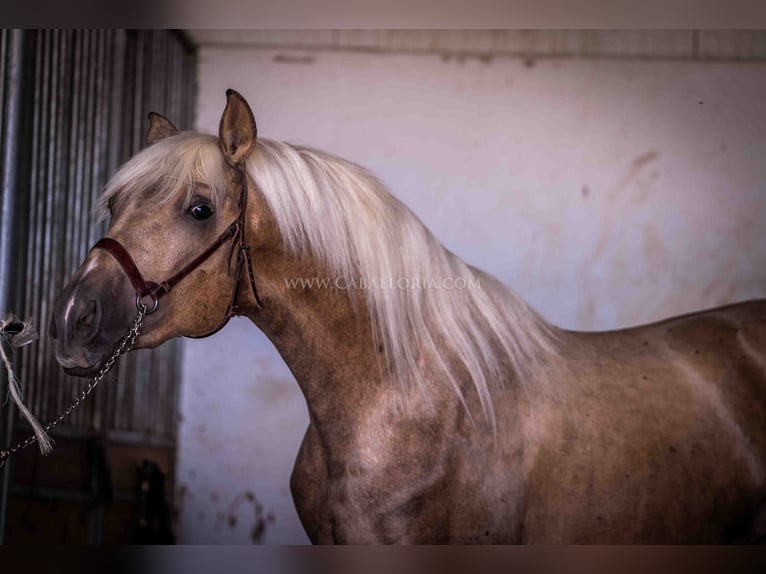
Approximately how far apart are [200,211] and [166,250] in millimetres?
139

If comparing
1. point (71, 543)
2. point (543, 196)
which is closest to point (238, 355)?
point (71, 543)

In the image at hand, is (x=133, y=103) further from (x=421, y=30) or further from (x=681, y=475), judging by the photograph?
(x=681, y=475)

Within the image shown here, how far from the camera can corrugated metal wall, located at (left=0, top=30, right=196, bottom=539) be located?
10.5 ft

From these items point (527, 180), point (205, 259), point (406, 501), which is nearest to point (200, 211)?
point (205, 259)

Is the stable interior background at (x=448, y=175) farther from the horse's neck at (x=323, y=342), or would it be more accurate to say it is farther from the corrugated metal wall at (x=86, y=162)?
the horse's neck at (x=323, y=342)

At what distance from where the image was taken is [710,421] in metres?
2.68

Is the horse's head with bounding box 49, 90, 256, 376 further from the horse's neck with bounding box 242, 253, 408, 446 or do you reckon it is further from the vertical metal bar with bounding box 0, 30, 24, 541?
the vertical metal bar with bounding box 0, 30, 24, 541

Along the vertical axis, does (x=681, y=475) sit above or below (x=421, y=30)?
below

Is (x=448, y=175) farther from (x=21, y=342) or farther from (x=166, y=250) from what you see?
(x=21, y=342)

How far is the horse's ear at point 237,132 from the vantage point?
7.54 ft

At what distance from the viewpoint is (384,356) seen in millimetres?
2383

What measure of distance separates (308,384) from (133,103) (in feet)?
6.04

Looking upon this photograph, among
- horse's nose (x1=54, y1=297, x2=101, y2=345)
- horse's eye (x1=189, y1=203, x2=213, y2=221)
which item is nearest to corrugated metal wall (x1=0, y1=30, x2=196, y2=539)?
horse's nose (x1=54, y1=297, x2=101, y2=345)

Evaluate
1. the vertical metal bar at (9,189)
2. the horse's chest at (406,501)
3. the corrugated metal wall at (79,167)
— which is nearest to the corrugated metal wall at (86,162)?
the corrugated metal wall at (79,167)
